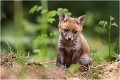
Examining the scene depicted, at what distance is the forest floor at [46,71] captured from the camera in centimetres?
741

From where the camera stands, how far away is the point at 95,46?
12523mm

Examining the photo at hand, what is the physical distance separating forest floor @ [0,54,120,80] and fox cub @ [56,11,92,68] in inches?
15.3

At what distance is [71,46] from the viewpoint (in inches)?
382

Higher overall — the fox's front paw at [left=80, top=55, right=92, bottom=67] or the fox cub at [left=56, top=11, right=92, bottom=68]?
the fox cub at [left=56, top=11, right=92, bottom=68]

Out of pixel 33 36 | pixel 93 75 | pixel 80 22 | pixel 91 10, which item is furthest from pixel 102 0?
pixel 93 75

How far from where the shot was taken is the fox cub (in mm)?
9623

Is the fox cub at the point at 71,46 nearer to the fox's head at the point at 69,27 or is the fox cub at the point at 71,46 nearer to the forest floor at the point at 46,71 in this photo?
the fox's head at the point at 69,27

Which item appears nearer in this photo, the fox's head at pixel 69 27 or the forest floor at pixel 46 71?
the forest floor at pixel 46 71

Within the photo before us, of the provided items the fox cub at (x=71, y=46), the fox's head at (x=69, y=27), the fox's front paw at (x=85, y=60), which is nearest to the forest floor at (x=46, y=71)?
the fox's front paw at (x=85, y=60)

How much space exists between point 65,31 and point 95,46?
297 cm

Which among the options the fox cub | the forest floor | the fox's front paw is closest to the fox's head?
the fox cub

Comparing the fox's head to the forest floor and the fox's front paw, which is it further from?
the forest floor

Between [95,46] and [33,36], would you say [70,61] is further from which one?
[33,36]

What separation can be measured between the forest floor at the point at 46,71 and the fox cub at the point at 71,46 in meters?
0.39
